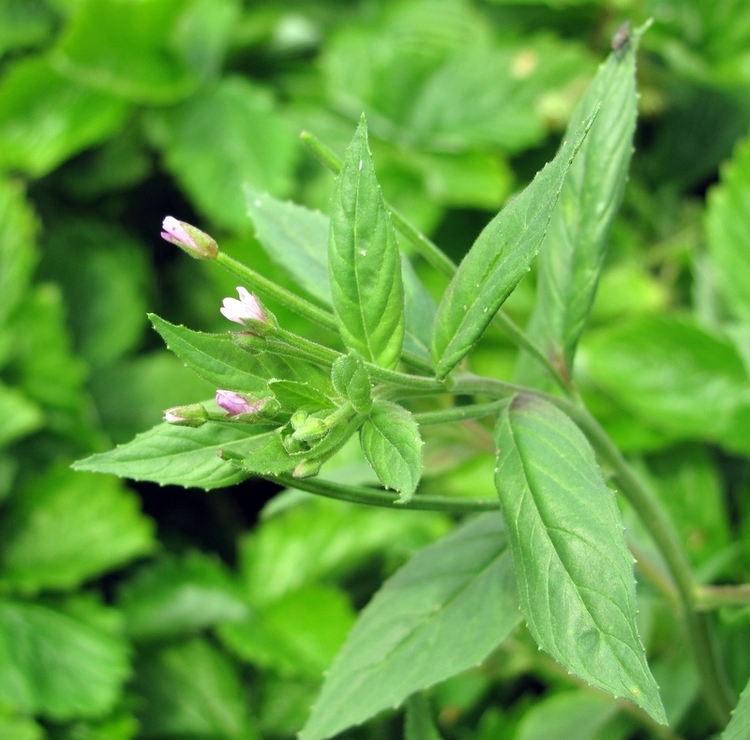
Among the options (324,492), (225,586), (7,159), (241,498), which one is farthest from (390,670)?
(7,159)

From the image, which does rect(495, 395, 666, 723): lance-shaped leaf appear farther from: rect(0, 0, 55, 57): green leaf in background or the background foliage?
rect(0, 0, 55, 57): green leaf in background

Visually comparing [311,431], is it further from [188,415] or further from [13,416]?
[13,416]

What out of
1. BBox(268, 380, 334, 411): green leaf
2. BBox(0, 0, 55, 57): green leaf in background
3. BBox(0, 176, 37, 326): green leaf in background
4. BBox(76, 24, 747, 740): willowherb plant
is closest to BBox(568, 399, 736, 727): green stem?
BBox(76, 24, 747, 740): willowherb plant

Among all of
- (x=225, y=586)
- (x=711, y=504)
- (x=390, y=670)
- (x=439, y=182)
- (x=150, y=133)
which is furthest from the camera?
(x=150, y=133)

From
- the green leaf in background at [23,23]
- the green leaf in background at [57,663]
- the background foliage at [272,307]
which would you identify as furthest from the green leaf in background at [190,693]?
the green leaf in background at [23,23]

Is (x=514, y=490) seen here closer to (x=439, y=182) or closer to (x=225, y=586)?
(x=225, y=586)

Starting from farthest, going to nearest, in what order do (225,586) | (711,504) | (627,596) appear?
(225,586)
(711,504)
(627,596)

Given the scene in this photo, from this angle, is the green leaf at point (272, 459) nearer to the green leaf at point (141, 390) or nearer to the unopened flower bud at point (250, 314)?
the unopened flower bud at point (250, 314)
